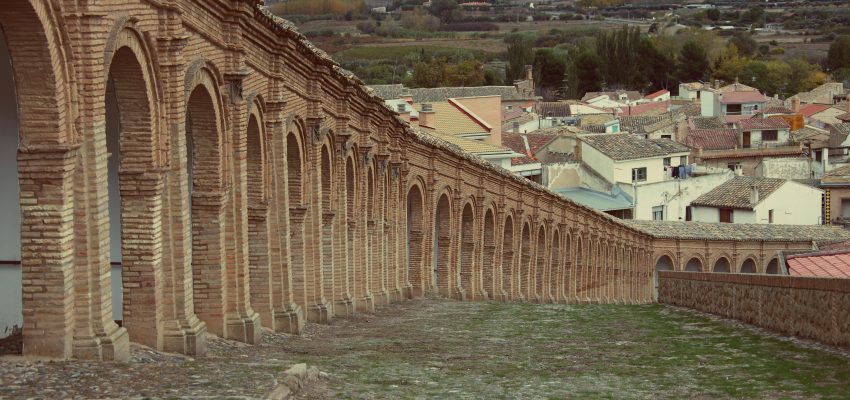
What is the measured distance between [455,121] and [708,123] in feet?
101

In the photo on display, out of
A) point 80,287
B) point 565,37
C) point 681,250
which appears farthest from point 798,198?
point 565,37

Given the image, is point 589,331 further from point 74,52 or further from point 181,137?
point 74,52

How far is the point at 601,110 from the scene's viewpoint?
307 feet

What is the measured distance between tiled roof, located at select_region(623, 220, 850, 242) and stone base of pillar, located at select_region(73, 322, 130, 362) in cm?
4482

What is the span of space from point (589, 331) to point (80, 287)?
34.0 ft

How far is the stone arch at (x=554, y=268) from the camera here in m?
46.1

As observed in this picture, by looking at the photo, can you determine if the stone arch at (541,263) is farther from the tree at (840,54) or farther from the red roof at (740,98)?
the tree at (840,54)

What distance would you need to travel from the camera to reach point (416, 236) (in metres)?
33.9

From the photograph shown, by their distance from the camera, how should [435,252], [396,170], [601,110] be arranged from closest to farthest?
[396,170], [435,252], [601,110]

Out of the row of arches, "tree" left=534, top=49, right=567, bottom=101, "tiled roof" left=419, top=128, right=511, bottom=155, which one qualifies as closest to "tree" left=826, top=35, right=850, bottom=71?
"tree" left=534, top=49, right=567, bottom=101

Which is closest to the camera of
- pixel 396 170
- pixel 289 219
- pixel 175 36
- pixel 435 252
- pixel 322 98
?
pixel 175 36

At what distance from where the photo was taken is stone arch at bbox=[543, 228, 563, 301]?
46.1 meters

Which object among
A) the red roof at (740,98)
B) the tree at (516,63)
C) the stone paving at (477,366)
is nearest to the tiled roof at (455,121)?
the stone paving at (477,366)

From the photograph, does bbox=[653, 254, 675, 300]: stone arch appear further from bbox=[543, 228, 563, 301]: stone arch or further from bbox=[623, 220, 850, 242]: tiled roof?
bbox=[543, 228, 563, 301]: stone arch
